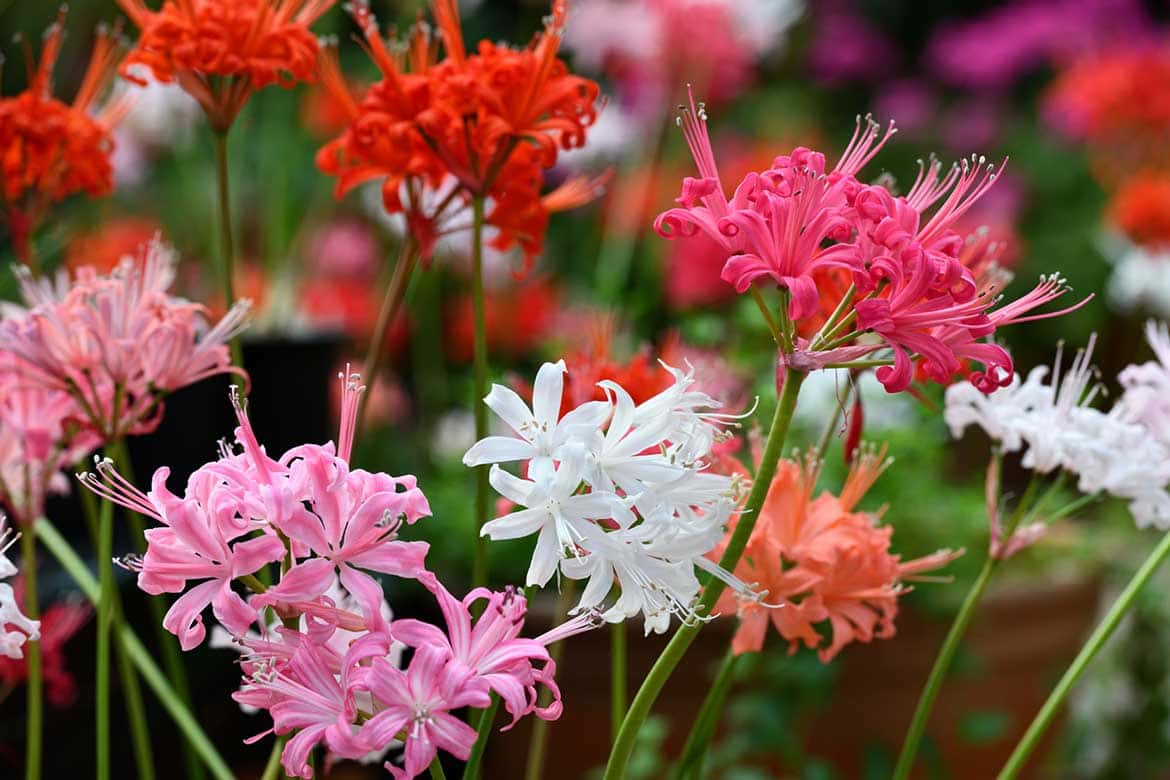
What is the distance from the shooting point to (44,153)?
473 millimetres

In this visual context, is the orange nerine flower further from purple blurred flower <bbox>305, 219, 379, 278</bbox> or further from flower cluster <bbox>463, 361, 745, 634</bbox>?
flower cluster <bbox>463, 361, 745, 634</bbox>

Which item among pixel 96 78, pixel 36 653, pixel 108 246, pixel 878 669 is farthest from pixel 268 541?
pixel 108 246

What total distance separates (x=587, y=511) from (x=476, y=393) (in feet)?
0.45

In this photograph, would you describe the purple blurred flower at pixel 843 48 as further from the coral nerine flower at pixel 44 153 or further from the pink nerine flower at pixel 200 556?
the pink nerine flower at pixel 200 556

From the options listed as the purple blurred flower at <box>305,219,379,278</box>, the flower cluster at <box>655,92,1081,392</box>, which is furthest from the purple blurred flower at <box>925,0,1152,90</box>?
the flower cluster at <box>655,92,1081,392</box>

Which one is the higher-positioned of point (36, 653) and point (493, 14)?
point (36, 653)

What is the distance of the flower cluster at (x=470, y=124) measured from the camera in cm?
41

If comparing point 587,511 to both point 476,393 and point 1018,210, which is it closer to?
point 476,393

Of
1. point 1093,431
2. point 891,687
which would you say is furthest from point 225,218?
point 891,687

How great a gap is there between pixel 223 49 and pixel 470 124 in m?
0.08

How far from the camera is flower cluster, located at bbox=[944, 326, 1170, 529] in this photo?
400mm

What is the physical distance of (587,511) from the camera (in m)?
0.28

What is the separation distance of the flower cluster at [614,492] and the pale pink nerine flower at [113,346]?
0.45 ft

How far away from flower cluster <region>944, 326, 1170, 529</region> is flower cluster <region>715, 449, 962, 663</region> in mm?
51
